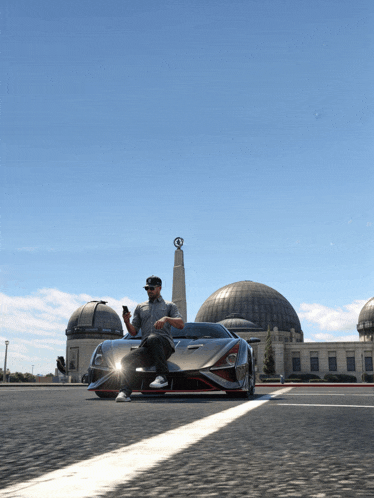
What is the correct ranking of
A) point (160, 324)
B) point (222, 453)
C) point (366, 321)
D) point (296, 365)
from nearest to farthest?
point (222, 453) → point (160, 324) → point (296, 365) → point (366, 321)

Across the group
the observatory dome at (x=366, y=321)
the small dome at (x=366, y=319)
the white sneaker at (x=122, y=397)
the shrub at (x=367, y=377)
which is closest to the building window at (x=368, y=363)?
the shrub at (x=367, y=377)

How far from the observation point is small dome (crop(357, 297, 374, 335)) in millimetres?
90125

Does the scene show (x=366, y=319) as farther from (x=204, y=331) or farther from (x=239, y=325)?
(x=204, y=331)

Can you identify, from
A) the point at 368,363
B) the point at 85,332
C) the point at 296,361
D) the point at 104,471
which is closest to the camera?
the point at 104,471

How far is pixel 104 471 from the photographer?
1.86 meters

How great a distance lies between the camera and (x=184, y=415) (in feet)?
13.5

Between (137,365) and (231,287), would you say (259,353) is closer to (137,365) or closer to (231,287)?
(231,287)

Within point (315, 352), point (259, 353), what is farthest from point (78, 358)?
point (315, 352)

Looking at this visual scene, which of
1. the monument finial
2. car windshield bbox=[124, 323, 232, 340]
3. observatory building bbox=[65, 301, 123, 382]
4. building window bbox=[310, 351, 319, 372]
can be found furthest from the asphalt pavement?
observatory building bbox=[65, 301, 123, 382]

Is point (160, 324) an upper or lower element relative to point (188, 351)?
upper

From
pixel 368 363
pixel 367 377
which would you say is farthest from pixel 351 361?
pixel 367 377

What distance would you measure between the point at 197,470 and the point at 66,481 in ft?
1.54

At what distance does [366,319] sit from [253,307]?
19547 mm

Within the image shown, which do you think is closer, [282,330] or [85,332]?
[85,332]
